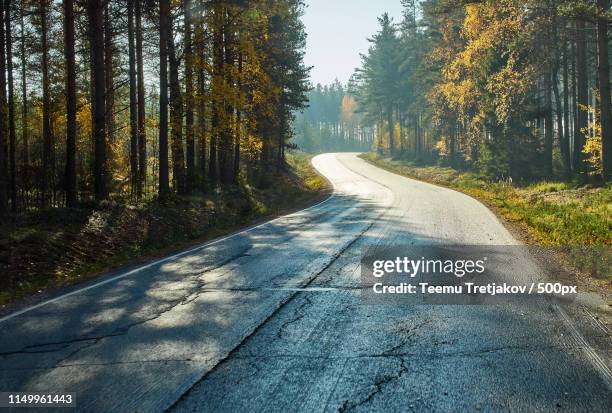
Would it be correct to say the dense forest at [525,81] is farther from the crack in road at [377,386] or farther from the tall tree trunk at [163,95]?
the crack in road at [377,386]

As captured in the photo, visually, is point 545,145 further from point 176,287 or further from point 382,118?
point 382,118

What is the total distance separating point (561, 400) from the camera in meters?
3.85

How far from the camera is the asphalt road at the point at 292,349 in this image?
394 centimetres

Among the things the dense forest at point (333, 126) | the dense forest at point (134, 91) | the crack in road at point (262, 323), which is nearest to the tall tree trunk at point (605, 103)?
the dense forest at point (134, 91)

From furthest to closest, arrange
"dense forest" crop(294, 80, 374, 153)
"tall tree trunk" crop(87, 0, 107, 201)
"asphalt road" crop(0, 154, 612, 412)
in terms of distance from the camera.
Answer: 1. "dense forest" crop(294, 80, 374, 153)
2. "tall tree trunk" crop(87, 0, 107, 201)
3. "asphalt road" crop(0, 154, 612, 412)

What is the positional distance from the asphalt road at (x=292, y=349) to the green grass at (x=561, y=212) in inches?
160

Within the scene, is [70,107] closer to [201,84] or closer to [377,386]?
[201,84]

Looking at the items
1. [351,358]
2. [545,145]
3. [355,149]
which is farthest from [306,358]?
[355,149]

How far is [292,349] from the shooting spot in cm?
492

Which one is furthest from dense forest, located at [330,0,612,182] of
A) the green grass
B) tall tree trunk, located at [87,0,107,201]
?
tall tree trunk, located at [87,0,107,201]

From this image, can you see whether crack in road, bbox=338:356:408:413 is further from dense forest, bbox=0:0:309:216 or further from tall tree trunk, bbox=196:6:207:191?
tall tree trunk, bbox=196:6:207:191

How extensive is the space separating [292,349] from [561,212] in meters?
13.0

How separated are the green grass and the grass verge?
8.40m

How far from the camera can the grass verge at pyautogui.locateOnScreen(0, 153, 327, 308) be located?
8.87 m
